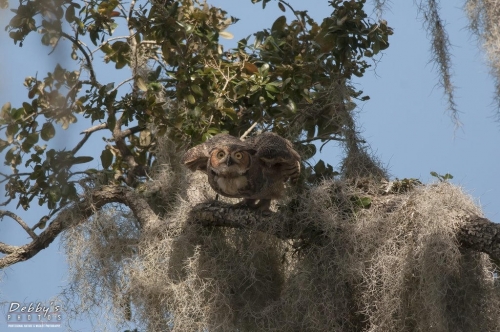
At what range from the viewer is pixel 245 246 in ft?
8.56

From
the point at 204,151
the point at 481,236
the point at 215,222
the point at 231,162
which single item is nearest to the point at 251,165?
the point at 231,162

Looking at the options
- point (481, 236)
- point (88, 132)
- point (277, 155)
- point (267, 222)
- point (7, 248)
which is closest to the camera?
point (481, 236)

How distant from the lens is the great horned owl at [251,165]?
7.59ft

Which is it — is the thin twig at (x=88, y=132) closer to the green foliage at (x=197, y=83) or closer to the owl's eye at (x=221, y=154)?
the green foliage at (x=197, y=83)

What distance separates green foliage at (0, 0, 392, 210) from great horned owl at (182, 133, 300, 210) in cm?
44

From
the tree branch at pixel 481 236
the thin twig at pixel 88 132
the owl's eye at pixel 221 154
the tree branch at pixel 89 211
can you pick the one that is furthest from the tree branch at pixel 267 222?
the thin twig at pixel 88 132

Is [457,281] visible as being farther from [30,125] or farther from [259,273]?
[30,125]

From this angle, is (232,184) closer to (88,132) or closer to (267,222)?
(267,222)

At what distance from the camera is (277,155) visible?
2.30 meters

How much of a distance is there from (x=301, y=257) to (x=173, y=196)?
2.46ft

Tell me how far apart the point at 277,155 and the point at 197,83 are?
82cm

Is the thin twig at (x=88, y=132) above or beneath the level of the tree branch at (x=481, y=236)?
above

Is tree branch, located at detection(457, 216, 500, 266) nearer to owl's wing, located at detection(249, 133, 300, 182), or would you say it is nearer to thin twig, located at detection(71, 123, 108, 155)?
owl's wing, located at detection(249, 133, 300, 182)

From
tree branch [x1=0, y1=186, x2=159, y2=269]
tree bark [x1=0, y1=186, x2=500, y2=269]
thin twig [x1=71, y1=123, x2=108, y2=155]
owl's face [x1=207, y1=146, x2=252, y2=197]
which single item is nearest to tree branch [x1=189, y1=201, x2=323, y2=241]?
tree bark [x1=0, y1=186, x2=500, y2=269]
